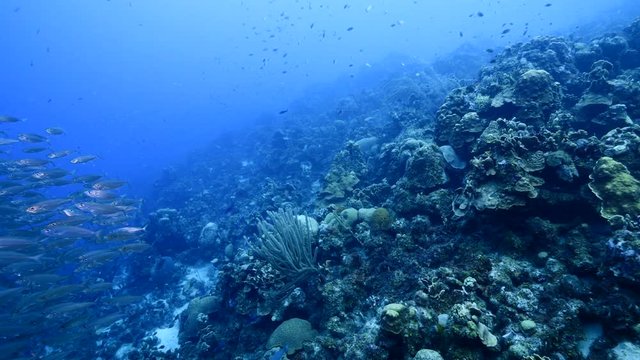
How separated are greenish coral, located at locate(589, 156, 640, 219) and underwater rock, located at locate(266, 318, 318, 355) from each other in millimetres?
5092

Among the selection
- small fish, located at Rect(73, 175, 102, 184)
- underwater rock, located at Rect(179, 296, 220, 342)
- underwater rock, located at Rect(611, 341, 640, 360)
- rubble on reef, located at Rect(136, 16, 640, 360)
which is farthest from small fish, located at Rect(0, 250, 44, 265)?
underwater rock, located at Rect(611, 341, 640, 360)

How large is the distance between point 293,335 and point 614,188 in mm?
5667

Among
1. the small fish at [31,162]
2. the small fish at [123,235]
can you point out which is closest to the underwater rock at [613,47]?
the small fish at [123,235]

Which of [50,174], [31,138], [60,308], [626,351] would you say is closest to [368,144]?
[626,351]

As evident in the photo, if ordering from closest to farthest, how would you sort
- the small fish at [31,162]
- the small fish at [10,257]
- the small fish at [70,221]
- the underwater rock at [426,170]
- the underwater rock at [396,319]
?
the underwater rock at [396,319] < the underwater rock at [426,170] < the small fish at [10,257] < the small fish at [70,221] < the small fish at [31,162]

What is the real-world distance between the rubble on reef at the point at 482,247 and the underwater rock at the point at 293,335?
2.0 inches

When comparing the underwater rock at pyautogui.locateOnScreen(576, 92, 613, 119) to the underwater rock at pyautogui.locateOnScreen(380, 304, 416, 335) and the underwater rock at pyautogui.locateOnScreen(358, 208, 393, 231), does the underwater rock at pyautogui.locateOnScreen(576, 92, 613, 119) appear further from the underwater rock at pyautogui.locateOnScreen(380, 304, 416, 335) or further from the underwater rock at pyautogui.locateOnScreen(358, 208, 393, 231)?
the underwater rock at pyautogui.locateOnScreen(380, 304, 416, 335)

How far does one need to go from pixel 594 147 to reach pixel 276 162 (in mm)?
16304

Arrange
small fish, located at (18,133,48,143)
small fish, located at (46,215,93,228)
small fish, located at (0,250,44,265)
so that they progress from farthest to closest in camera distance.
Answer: small fish, located at (18,133,48,143) < small fish, located at (46,215,93,228) < small fish, located at (0,250,44,265)

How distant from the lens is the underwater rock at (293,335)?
5.96 m

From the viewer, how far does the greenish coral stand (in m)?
4.79

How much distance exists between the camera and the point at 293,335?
6.18m

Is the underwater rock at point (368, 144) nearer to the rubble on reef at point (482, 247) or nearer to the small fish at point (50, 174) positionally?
the rubble on reef at point (482, 247)

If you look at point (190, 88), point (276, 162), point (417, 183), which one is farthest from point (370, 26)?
point (417, 183)
